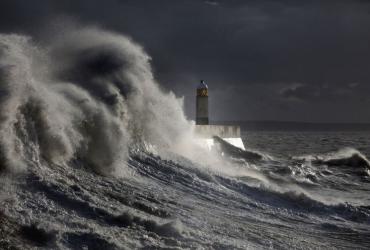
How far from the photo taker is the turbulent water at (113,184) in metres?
5.59

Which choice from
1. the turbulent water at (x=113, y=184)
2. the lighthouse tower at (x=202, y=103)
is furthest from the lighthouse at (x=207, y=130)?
the turbulent water at (x=113, y=184)

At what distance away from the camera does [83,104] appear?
9.08 meters

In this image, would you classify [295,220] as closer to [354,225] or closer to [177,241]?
[354,225]

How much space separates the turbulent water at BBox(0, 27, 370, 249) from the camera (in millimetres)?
5586

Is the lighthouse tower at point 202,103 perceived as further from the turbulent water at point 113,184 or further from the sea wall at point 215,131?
the turbulent water at point 113,184

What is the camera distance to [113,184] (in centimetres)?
743

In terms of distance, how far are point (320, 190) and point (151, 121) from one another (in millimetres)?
3935

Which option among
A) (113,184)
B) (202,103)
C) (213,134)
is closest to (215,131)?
(213,134)

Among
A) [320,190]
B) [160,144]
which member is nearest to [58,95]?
[160,144]

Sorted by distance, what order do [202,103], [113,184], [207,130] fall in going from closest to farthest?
[113,184] → [207,130] → [202,103]

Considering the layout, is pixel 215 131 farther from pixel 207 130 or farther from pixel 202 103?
pixel 202 103

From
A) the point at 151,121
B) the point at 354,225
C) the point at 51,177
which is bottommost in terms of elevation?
the point at 354,225

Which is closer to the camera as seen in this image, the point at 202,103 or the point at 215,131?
the point at 215,131

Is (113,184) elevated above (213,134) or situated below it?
below
